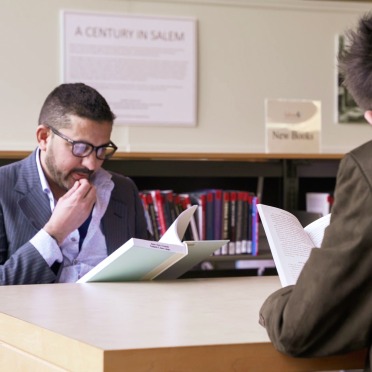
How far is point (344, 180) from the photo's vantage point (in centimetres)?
126

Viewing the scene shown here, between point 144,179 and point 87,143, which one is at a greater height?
point 87,143

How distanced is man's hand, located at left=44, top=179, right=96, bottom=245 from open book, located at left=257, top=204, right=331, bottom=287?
874 mm

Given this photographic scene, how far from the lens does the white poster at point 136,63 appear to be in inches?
162

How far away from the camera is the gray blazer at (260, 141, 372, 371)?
124 centimetres

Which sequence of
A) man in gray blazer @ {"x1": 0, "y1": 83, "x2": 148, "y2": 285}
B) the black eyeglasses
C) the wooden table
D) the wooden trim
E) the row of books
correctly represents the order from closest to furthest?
the wooden table, man in gray blazer @ {"x1": 0, "y1": 83, "x2": 148, "y2": 285}, the black eyeglasses, the wooden trim, the row of books

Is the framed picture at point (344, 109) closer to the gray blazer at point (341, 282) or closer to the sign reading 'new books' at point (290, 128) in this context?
the sign reading 'new books' at point (290, 128)

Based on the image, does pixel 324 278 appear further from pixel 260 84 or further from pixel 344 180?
pixel 260 84

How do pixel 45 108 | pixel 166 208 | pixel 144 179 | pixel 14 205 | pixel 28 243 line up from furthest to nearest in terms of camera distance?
pixel 144 179, pixel 166 208, pixel 45 108, pixel 14 205, pixel 28 243

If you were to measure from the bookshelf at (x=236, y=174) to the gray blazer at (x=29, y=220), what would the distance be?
3.20ft

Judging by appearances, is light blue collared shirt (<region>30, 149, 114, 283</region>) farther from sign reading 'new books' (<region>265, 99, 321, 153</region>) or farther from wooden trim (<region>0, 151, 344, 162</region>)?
sign reading 'new books' (<region>265, 99, 321, 153</region>)

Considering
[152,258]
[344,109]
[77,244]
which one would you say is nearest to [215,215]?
[344,109]

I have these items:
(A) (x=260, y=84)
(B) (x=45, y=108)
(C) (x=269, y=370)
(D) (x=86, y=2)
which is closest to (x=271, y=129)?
(A) (x=260, y=84)

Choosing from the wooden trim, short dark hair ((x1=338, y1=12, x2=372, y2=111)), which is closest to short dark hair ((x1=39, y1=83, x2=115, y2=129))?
the wooden trim

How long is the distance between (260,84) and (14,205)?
2046 mm
